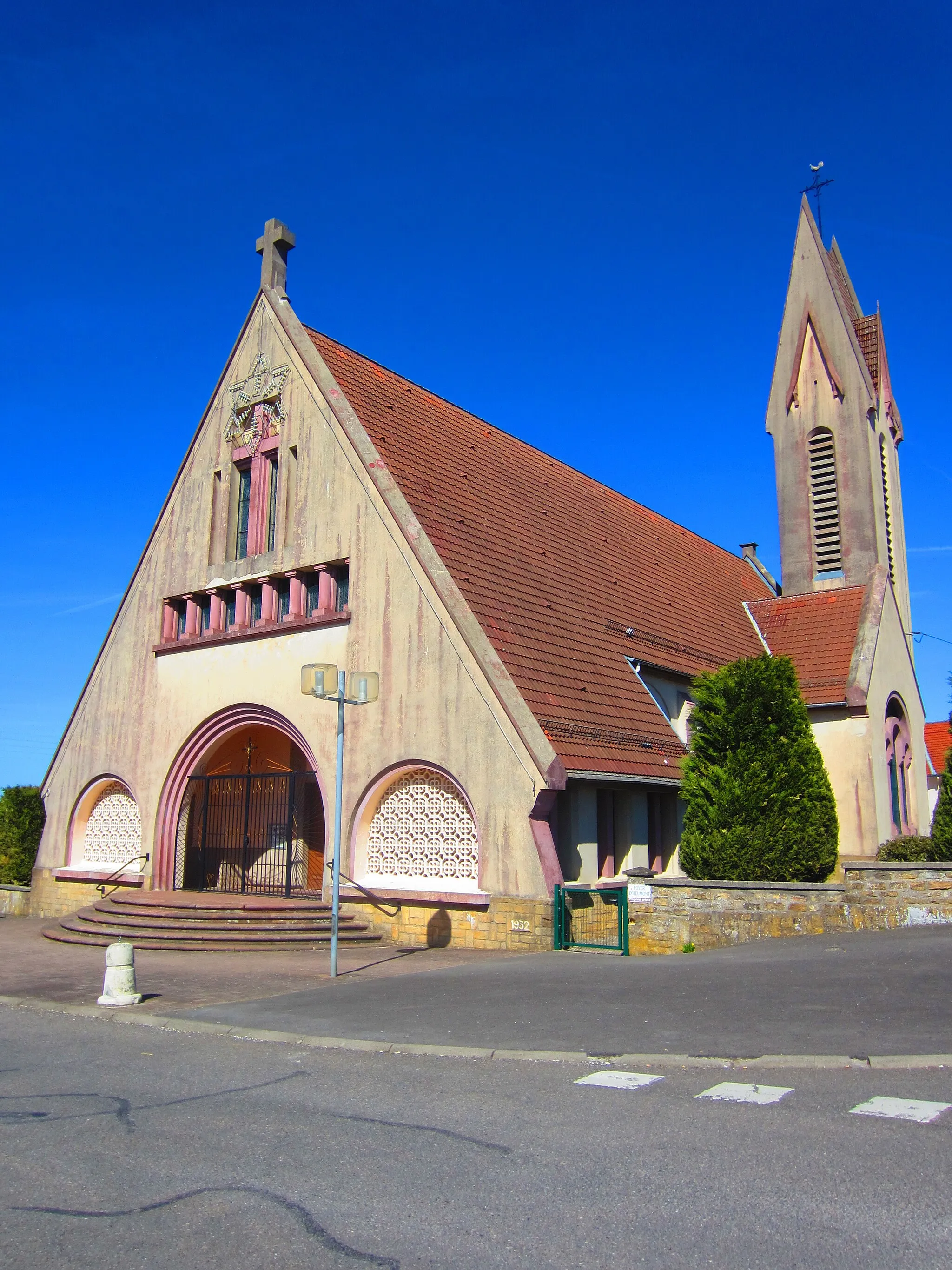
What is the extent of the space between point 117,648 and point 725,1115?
1861cm

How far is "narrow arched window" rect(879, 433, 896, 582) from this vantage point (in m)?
29.0

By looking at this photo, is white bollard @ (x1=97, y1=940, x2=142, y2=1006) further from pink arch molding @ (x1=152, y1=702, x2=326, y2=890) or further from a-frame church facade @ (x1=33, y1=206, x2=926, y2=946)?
pink arch molding @ (x1=152, y1=702, x2=326, y2=890)

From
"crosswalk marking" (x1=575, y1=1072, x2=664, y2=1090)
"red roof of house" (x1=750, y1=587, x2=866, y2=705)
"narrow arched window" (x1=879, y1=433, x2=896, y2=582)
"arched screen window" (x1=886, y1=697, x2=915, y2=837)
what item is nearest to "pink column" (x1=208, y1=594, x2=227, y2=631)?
"red roof of house" (x1=750, y1=587, x2=866, y2=705)

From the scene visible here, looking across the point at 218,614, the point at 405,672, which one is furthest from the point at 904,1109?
the point at 218,614

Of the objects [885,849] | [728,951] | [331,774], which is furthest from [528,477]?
[728,951]

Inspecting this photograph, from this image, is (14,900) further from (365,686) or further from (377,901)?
(365,686)

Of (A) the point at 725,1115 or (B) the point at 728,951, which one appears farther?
(B) the point at 728,951

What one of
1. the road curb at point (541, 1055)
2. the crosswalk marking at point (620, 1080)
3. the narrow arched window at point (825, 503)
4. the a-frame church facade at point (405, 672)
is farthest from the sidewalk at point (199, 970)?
the narrow arched window at point (825, 503)

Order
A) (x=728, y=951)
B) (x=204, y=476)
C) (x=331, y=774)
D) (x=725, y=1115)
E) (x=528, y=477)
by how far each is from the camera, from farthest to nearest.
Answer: (x=528, y=477), (x=204, y=476), (x=331, y=774), (x=728, y=951), (x=725, y=1115)

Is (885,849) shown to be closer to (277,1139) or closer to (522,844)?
(522,844)

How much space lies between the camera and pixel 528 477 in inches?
932

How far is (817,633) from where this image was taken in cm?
2564

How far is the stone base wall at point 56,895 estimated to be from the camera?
21.0 meters

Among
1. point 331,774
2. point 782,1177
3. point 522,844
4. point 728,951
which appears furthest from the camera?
point 331,774
